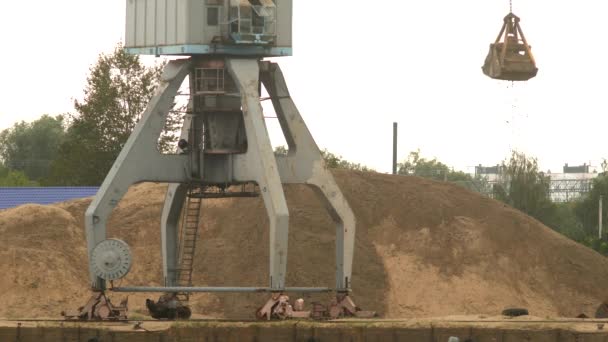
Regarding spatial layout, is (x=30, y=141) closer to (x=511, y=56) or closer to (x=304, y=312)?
(x=511, y=56)

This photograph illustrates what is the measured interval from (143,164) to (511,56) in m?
15.5

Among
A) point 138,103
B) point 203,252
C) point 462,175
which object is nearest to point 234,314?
point 203,252

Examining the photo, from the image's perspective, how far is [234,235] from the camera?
59.5 metres

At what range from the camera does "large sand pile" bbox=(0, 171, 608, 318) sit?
56.4 m

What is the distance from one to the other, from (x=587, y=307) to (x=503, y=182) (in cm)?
3819

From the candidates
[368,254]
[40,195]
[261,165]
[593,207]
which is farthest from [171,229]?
[593,207]

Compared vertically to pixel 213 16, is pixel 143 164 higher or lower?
lower

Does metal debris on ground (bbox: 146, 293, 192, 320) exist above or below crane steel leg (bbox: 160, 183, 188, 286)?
below

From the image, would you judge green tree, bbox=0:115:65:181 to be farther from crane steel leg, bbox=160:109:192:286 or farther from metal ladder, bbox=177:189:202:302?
crane steel leg, bbox=160:109:192:286

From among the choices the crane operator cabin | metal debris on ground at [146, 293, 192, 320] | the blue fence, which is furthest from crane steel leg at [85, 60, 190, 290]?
the blue fence

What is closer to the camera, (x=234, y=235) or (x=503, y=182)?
(x=234, y=235)

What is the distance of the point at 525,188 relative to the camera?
93812 millimetres

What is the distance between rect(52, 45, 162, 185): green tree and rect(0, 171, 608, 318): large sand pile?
2471cm

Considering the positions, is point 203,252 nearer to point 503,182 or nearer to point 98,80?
Answer: point 98,80
